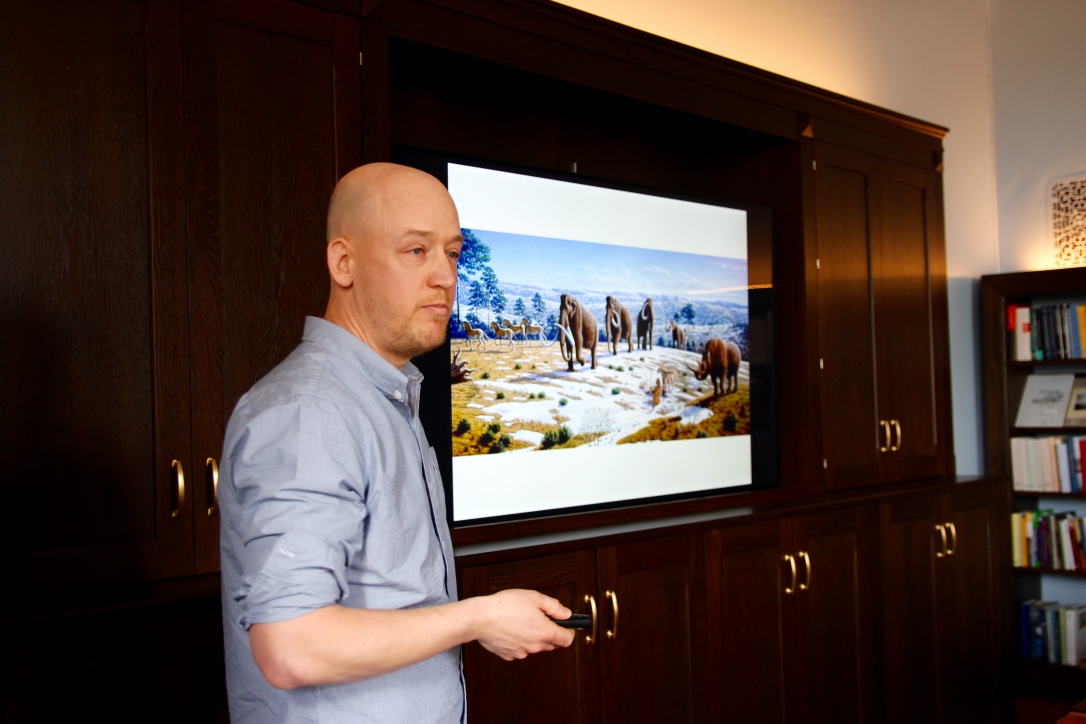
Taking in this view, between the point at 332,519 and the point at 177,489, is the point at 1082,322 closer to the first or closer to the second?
the point at 177,489

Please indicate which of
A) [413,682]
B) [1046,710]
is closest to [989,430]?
Result: [1046,710]

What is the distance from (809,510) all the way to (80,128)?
2461mm

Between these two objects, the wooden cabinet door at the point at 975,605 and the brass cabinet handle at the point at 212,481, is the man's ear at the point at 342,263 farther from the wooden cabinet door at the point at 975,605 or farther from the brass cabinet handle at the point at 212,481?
the wooden cabinet door at the point at 975,605

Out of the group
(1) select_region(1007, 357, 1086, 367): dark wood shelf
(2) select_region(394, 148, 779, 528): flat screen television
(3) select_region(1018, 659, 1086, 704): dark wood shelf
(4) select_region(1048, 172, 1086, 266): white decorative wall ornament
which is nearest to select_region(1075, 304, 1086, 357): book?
(1) select_region(1007, 357, 1086, 367): dark wood shelf

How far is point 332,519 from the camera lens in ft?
3.63

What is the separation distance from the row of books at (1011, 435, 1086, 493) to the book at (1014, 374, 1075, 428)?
80 millimetres

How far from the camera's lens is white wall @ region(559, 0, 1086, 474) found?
172 inches

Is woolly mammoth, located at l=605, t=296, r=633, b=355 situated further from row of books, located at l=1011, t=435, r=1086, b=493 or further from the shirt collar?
row of books, located at l=1011, t=435, r=1086, b=493

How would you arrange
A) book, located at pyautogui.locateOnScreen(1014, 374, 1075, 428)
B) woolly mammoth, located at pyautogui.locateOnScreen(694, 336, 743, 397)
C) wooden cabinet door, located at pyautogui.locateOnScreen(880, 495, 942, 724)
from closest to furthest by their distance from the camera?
woolly mammoth, located at pyautogui.locateOnScreen(694, 336, 743, 397) → wooden cabinet door, located at pyautogui.locateOnScreen(880, 495, 942, 724) → book, located at pyautogui.locateOnScreen(1014, 374, 1075, 428)

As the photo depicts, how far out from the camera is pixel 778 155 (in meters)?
3.50

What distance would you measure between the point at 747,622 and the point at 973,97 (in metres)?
3.32

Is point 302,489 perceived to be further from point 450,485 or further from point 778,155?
point 778,155

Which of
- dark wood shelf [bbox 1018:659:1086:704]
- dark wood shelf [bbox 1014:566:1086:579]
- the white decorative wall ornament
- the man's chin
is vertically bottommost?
dark wood shelf [bbox 1018:659:1086:704]

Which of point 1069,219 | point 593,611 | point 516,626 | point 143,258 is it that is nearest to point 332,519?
point 516,626
